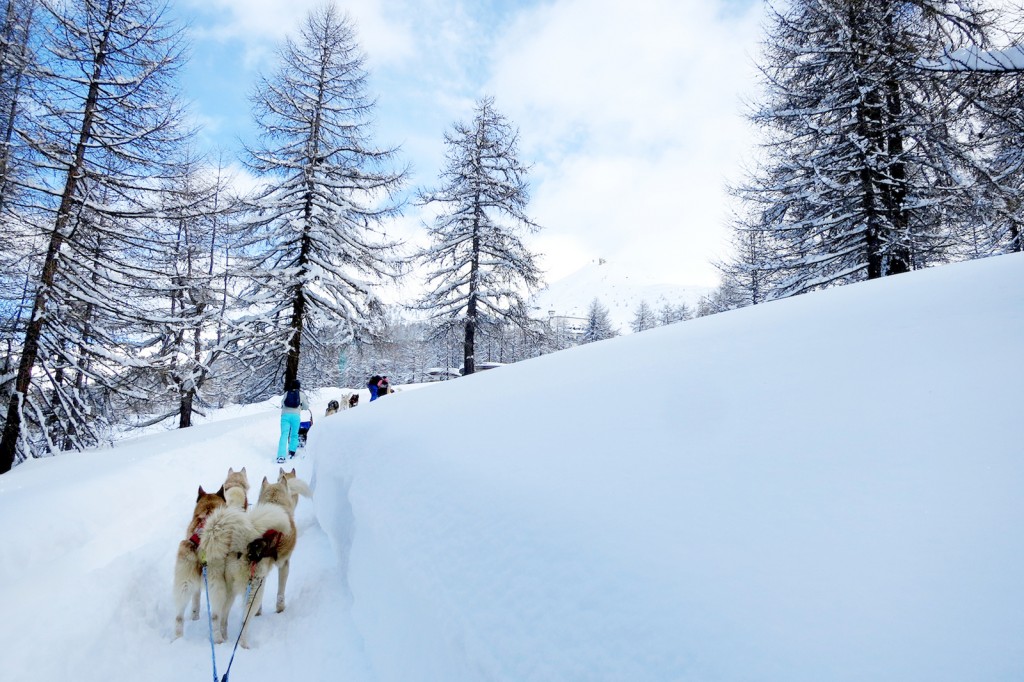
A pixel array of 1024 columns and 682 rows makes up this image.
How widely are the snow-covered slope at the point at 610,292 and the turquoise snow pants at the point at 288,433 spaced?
103 meters

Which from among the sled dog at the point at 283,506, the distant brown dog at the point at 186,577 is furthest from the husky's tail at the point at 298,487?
the distant brown dog at the point at 186,577

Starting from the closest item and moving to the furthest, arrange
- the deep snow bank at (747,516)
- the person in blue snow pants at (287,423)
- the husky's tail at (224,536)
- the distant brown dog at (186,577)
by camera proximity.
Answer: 1. the deep snow bank at (747,516)
2. the husky's tail at (224,536)
3. the distant brown dog at (186,577)
4. the person in blue snow pants at (287,423)

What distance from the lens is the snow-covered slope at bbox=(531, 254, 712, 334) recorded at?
116 metres

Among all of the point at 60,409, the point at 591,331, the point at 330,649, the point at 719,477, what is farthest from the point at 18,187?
the point at 591,331

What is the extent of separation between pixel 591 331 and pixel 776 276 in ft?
88.0

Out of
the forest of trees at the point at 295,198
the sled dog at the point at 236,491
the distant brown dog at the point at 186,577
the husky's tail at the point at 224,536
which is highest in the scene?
the forest of trees at the point at 295,198

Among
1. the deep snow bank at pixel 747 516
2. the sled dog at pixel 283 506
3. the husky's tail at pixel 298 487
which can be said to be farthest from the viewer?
the husky's tail at pixel 298 487

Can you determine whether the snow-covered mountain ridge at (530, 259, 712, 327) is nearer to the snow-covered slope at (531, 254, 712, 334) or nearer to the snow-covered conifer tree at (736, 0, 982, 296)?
the snow-covered slope at (531, 254, 712, 334)

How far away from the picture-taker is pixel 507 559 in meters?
1.76

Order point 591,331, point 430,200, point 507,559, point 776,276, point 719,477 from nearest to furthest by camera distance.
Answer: point 719,477 → point 507,559 → point 776,276 → point 430,200 → point 591,331

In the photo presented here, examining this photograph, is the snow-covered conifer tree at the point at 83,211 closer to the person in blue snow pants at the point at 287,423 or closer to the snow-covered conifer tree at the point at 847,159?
the person in blue snow pants at the point at 287,423

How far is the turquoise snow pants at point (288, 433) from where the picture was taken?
7.83 m

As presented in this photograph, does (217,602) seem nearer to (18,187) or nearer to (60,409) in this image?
(60,409)

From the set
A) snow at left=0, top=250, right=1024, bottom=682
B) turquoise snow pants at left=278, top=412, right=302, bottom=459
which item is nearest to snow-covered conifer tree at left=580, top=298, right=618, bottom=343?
turquoise snow pants at left=278, top=412, right=302, bottom=459
